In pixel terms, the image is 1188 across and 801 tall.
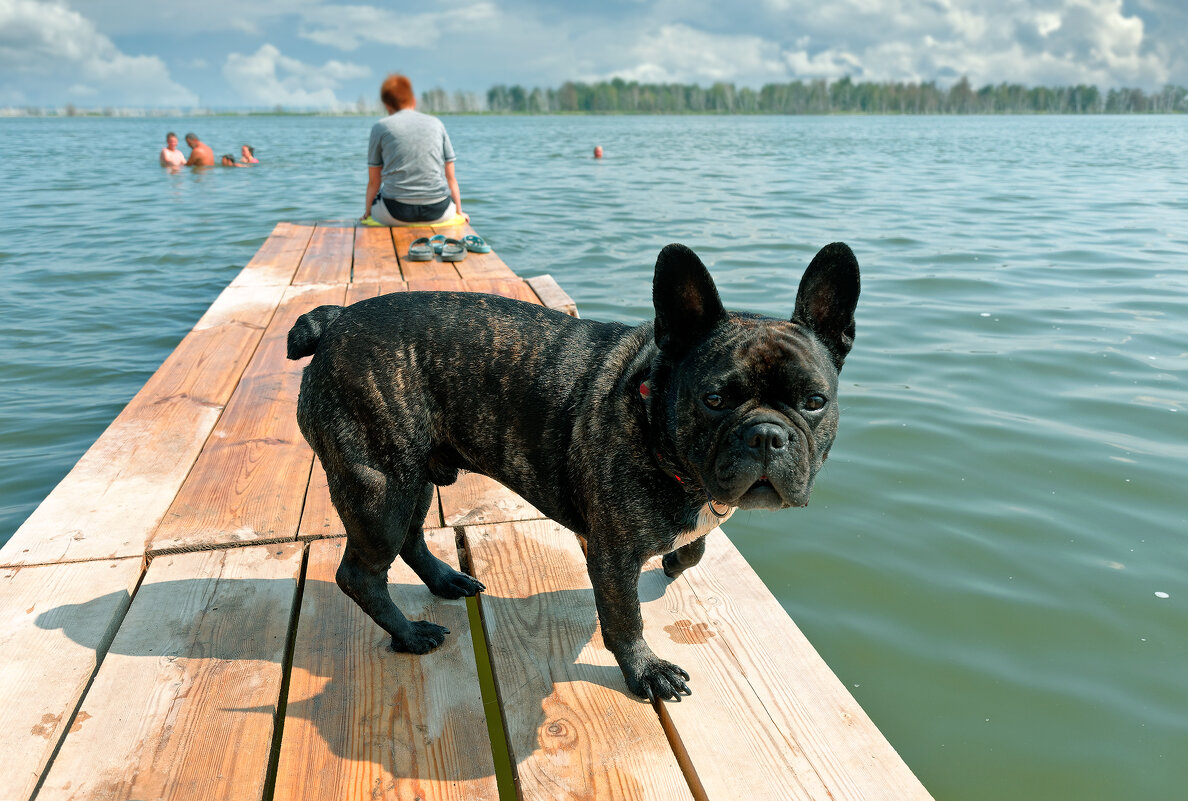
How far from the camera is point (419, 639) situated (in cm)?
301

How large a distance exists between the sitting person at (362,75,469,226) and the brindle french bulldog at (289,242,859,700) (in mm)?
8252

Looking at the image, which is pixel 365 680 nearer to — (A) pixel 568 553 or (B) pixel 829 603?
(A) pixel 568 553

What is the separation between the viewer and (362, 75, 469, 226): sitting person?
1068 cm

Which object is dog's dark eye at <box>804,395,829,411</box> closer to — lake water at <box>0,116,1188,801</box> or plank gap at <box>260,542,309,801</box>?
lake water at <box>0,116,1188,801</box>

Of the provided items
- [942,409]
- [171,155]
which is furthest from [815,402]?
[171,155]

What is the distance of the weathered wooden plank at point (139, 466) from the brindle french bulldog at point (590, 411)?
1405 millimetres

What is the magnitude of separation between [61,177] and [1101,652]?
27840 millimetres

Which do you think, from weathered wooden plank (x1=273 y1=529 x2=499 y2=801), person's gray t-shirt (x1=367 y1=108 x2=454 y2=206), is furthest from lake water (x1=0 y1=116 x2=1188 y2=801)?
weathered wooden plank (x1=273 y1=529 x2=499 y2=801)

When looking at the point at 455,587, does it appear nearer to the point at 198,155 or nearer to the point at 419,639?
the point at 419,639

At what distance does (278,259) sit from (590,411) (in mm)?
8045

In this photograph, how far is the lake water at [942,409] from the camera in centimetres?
355

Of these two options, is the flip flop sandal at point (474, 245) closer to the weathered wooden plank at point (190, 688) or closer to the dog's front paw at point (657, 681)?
the weathered wooden plank at point (190, 688)

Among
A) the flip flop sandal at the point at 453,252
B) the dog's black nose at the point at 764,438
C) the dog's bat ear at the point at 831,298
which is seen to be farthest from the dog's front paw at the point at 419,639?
the flip flop sandal at the point at 453,252

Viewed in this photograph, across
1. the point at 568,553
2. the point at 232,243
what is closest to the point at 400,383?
the point at 568,553
